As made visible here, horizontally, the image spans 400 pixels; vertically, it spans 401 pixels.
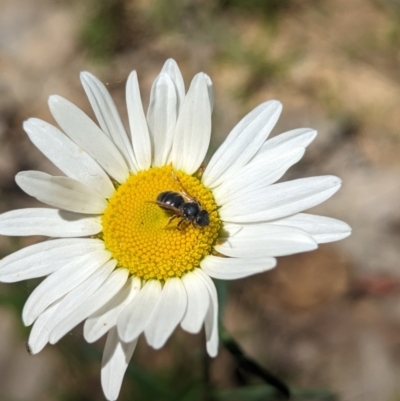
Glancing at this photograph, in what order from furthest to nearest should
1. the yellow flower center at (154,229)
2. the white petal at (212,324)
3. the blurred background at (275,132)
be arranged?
the blurred background at (275,132), the yellow flower center at (154,229), the white petal at (212,324)

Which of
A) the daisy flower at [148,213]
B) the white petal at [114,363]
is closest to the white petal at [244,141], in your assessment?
the daisy flower at [148,213]

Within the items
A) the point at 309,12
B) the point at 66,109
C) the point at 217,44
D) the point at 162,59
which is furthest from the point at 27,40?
the point at 66,109

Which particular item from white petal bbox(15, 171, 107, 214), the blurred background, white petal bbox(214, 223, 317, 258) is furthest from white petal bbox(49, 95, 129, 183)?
the blurred background

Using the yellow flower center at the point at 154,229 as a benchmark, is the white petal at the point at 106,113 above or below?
above

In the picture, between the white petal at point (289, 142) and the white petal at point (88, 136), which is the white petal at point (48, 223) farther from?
the white petal at point (289, 142)

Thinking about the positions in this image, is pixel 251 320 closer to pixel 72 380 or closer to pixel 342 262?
pixel 342 262

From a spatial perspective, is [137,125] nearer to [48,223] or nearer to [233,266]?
[48,223]
